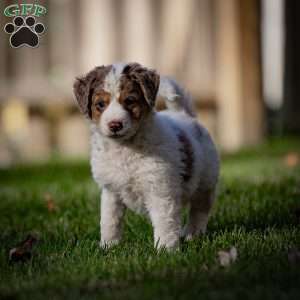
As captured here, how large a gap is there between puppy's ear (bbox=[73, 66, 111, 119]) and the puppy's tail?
634mm

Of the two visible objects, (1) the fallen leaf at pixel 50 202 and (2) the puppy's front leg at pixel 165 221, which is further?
(1) the fallen leaf at pixel 50 202

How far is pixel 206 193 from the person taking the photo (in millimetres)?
5191

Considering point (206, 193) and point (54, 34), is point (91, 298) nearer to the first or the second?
point (206, 193)

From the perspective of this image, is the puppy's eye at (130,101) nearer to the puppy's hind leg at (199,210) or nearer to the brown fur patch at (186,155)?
the brown fur patch at (186,155)

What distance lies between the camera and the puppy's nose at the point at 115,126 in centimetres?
418

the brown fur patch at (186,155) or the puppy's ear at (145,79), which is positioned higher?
the puppy's ear at (145,79)

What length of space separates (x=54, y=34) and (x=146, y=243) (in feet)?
25.1

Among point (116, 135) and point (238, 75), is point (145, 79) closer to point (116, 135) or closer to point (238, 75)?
point (116, 135)

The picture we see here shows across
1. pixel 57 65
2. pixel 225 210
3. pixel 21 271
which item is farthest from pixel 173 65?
pixel 21 271

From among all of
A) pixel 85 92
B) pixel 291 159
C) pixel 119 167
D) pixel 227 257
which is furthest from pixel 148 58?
pixel 227 257

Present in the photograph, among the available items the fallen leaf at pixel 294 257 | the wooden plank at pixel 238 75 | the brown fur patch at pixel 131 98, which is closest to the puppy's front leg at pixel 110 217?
the brown fur patch at pixel 131 98

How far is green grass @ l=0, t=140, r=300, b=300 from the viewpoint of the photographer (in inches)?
130

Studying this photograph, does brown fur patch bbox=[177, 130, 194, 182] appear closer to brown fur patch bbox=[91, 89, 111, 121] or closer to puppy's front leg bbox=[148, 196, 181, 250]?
puppy's front leg bbox=[148, 196, 181, 250]

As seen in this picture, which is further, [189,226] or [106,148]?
[189,226]
